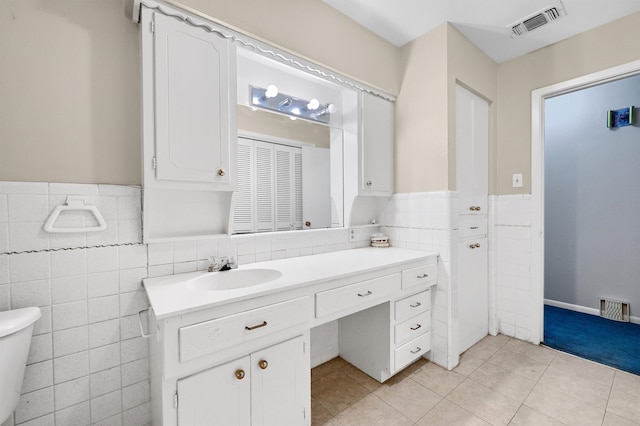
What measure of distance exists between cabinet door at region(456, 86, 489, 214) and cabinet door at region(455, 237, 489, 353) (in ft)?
1.06

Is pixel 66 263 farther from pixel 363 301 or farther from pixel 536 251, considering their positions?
pixel 536 251

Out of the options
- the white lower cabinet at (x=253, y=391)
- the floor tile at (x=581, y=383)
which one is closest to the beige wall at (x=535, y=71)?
the floor tile at (x=581, y=383)

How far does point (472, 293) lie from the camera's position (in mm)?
2357

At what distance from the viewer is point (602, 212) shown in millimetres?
2863

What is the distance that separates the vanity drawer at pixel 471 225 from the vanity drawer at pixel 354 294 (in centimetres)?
83

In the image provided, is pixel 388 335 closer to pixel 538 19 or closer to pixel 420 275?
pixel 420 275

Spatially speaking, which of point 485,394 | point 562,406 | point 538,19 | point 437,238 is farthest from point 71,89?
point 562,406

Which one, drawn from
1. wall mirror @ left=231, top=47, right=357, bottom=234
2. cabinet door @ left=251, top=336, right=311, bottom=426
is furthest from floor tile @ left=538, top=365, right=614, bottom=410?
wall mirror @ left=231, top=47, right=357, bottom=234

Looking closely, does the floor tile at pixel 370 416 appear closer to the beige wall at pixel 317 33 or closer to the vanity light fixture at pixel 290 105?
the vanity light fixture at pixel 290 105

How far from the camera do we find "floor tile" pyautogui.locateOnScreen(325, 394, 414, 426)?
4.99ft

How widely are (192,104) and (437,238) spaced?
1825 mm

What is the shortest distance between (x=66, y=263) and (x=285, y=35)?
168cm

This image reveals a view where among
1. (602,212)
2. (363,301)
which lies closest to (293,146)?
(363,301)

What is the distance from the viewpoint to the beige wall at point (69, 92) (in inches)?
44.2
